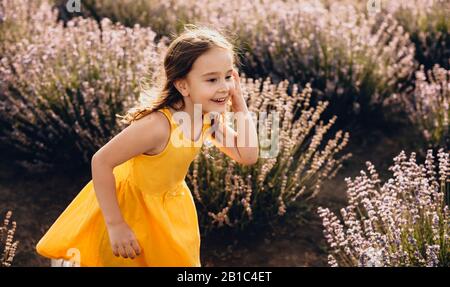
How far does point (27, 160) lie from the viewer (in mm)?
4055

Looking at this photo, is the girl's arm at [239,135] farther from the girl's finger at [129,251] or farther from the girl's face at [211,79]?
the girl's finger at [129,251]

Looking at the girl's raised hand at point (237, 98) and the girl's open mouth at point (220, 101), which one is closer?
the girl's open mouth at point (220, 101)

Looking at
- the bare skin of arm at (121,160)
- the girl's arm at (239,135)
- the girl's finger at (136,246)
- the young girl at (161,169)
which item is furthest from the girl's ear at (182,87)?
the girl's finger at (136,246)

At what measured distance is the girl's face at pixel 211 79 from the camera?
7.54ft

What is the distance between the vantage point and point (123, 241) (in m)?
2.30

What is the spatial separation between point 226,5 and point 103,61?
1.64m

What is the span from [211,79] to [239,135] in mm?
329

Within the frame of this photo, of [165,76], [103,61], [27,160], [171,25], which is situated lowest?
[27,160]

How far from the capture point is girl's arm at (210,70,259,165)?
2547 mm

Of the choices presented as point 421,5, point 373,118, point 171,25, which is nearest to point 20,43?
point 171,25

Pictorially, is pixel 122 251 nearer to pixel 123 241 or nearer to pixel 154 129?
pixel 123 241

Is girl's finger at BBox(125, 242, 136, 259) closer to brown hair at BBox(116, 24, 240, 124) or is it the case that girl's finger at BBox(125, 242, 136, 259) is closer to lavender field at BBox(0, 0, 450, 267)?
brown hair at BBox(116, 24, 240, 124)

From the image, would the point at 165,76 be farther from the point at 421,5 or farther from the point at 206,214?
the point at 421,5

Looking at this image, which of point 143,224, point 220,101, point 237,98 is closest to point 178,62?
point 220,101
